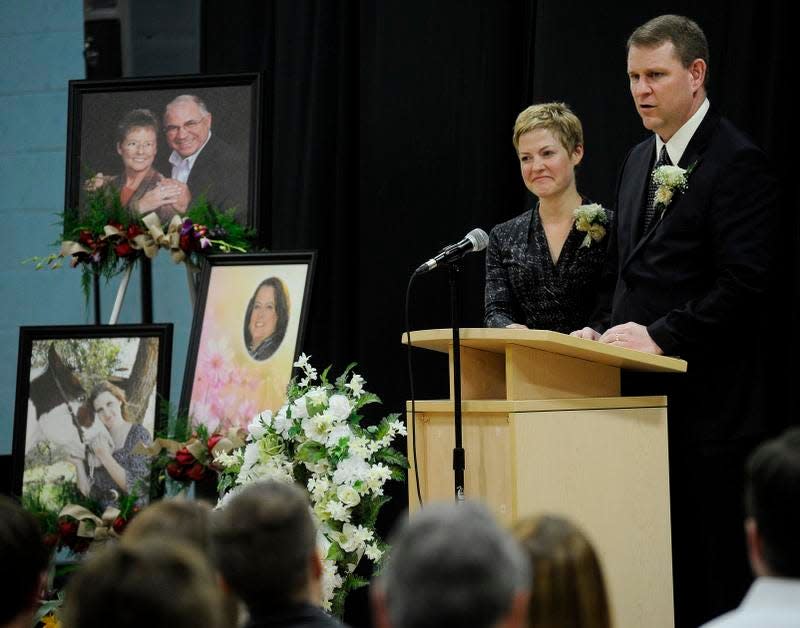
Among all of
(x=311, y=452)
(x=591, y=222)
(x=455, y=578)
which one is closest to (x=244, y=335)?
(x=311, y=452)

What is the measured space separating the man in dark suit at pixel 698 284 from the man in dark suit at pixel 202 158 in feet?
5.92

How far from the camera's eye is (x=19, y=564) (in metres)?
1.78

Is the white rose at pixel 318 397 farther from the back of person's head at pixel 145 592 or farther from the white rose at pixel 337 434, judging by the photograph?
the back of person's head at pixel 145 592

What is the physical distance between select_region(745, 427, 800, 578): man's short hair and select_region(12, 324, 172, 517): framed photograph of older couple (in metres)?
3.27

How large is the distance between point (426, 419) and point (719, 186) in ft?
3.48

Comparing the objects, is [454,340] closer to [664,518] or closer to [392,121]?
[664,518]

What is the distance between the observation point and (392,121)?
500 centimetres

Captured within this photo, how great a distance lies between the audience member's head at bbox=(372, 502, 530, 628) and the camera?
4.13ft

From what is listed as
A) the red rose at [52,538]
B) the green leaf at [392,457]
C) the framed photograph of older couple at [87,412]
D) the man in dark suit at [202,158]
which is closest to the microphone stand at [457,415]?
the green leaf at [392,457]

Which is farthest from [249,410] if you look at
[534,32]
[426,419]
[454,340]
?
[534,32]

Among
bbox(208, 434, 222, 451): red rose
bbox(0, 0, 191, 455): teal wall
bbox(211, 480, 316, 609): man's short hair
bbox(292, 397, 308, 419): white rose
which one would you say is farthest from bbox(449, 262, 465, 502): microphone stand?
bbox(0, 0, 191, 455): teal wall

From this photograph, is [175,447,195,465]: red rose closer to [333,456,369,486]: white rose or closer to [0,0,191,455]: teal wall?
[333,456,369,486]: white rose

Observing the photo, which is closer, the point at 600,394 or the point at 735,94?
the point at 600,394

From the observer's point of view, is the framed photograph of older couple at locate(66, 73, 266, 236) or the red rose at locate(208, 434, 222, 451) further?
the framed photograph of older couple at locate(66, 73, 266, 236)
